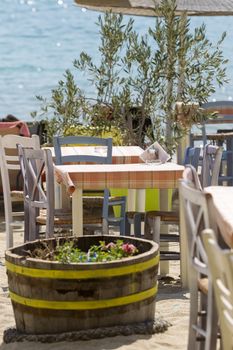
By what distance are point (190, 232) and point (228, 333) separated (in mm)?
737

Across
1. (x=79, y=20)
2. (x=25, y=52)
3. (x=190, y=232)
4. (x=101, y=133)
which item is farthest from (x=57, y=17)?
(x=190, y=232)

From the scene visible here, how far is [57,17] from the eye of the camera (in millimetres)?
68000

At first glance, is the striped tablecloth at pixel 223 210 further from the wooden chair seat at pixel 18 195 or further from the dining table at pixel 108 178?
the wooden chair seat at pixel 18 195

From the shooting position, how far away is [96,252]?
4.62 metres

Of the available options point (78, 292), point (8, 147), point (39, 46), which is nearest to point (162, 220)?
point (8, 147)

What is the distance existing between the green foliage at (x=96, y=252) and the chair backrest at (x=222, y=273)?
2.06m

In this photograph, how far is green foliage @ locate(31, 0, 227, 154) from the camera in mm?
8008

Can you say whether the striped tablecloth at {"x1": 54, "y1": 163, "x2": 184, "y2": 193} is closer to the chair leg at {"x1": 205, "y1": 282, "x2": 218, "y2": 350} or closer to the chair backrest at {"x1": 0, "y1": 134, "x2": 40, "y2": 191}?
the chair backrest at {"x1": 0, "y1": 134, "x2": 40, "y2": 191}

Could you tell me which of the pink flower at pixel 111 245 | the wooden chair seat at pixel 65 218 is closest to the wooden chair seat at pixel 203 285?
the pink flower at pixel 111 245

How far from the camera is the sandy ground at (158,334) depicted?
4.45 metres

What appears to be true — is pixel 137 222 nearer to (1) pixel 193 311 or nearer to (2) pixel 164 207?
(2) pixel 164 207

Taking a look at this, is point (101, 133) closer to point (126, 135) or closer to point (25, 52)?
point (126, 135)

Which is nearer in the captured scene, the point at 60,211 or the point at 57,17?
the point at 60,211

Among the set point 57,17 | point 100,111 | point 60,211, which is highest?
point 57,17
